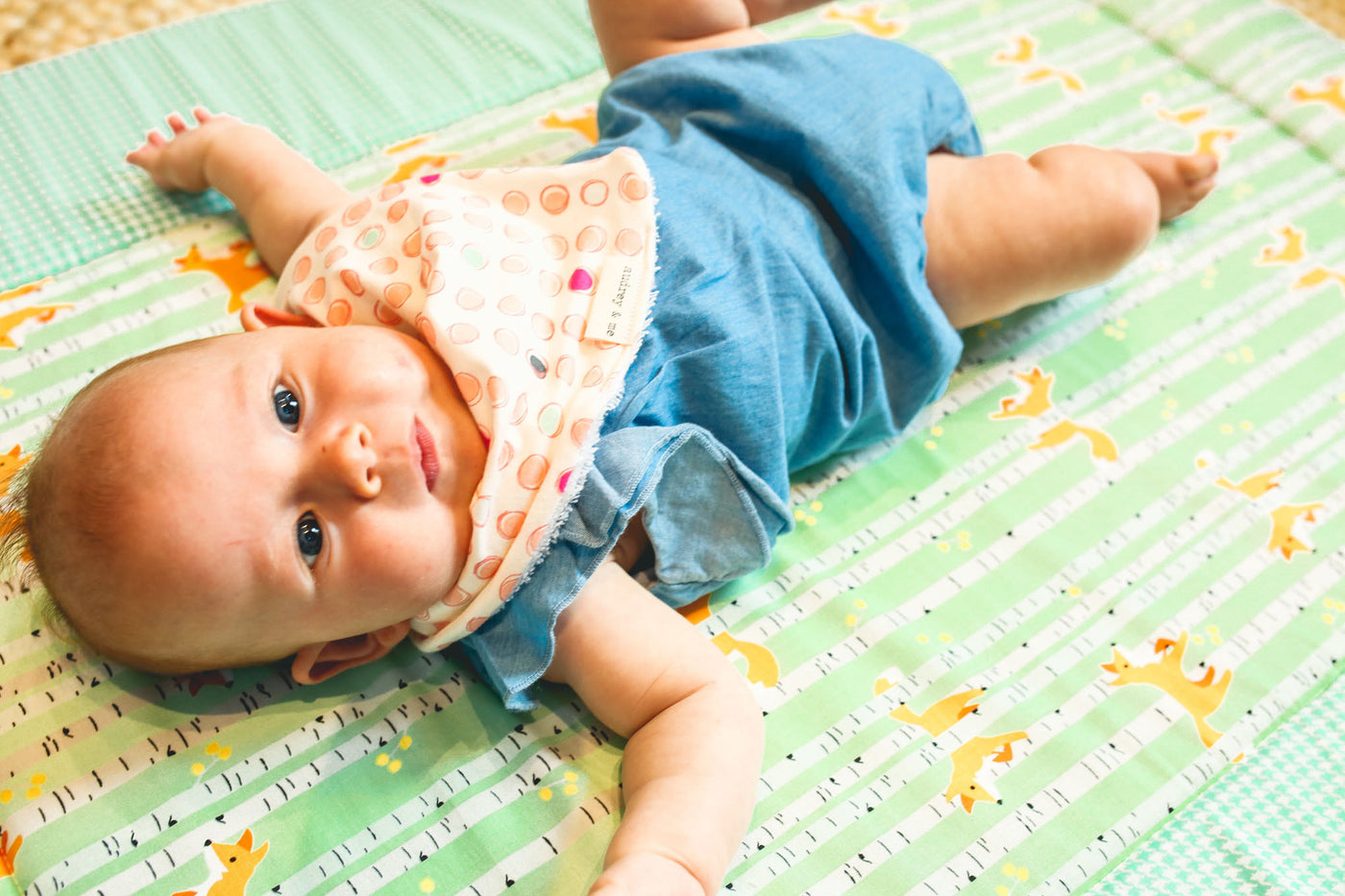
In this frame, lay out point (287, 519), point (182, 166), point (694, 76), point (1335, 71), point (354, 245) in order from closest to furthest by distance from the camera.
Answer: point (287, 519) → point (354, 245) → point (694, 76) → point (182, 166) → point (1335, 71)

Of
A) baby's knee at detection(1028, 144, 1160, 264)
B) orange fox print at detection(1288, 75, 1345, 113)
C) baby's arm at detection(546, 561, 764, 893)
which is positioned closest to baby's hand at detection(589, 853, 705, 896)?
baby's arm at detection(546, 561, 764, 893)

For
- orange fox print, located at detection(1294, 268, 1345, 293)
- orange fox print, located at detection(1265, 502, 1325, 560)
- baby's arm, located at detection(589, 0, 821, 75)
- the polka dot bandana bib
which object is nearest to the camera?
the polka dot bandana bib

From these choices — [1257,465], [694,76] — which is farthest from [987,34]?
[1257,465]

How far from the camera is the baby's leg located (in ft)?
3.92

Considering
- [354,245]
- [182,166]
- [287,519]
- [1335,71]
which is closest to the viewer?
[287,519]

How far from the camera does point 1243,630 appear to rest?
1.09 meters

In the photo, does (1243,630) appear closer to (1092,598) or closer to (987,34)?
(1092,598)

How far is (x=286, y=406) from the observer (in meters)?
0.87

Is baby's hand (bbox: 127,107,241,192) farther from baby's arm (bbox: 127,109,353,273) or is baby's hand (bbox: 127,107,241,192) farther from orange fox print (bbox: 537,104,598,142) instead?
orange fox print (bbox: 537,104,598,142)

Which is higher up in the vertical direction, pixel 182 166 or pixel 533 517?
pixel 182 166

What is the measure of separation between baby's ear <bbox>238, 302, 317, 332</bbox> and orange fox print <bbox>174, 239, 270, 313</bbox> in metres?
0.24

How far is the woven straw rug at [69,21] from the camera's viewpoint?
163 cm

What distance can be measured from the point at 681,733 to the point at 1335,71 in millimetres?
1499

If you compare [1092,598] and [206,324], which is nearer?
[1092,598]
